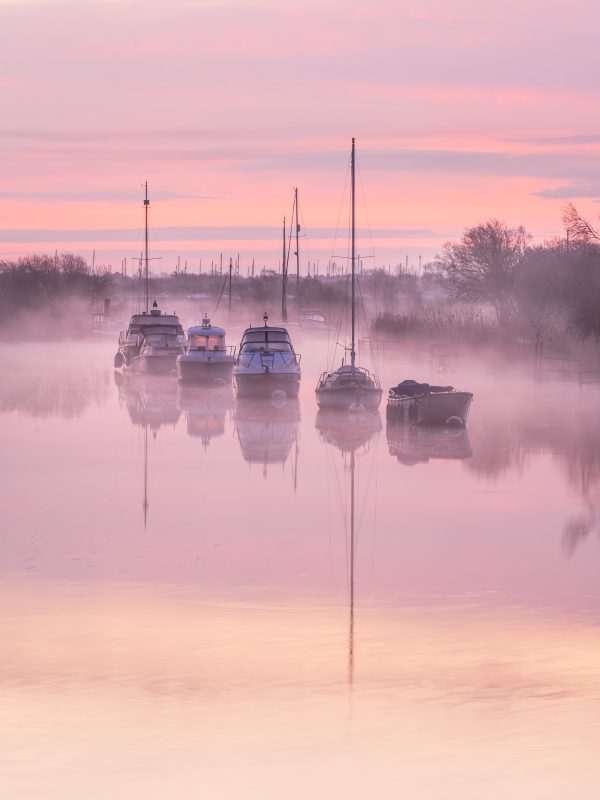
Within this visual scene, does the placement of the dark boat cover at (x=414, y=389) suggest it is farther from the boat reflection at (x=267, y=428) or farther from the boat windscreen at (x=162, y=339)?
the boat windscreen at (x=162, y=339)

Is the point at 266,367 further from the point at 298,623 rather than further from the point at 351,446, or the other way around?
the point at 298,623

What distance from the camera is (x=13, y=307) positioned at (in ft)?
484

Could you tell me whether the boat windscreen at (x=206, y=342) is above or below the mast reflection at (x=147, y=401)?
above

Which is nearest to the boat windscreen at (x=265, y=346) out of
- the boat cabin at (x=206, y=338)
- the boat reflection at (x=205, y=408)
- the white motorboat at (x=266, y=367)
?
the white motorboat at (x=266, y=367)

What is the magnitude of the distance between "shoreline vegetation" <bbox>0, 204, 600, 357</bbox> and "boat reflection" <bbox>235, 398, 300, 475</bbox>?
13828 millimetres

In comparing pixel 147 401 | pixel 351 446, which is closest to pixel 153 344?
pixel 147 401

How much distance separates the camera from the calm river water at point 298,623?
13.3 metres

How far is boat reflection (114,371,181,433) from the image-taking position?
50500 millimetres

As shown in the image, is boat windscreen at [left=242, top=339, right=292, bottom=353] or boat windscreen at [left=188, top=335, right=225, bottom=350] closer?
boat windscreen at [left=242, top=339, right=292, bottom=353]

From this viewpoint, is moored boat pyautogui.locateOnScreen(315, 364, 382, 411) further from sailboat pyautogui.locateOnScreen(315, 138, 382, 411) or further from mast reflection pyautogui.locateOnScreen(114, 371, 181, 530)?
mast reflection pyautogui.locateOnScreen(114, 371, 181, 530)

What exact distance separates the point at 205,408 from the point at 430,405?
11958 mm

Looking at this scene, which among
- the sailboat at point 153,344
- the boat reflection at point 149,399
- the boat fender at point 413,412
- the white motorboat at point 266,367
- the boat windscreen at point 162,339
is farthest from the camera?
the boat windscreen at point 162,339

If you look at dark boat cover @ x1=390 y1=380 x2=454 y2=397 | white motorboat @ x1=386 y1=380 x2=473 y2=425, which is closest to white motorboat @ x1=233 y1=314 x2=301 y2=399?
dark boat cover @ x1=390 y1=380 x2=454 y2=397

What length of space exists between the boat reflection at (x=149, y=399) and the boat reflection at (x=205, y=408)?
47 centimetres
